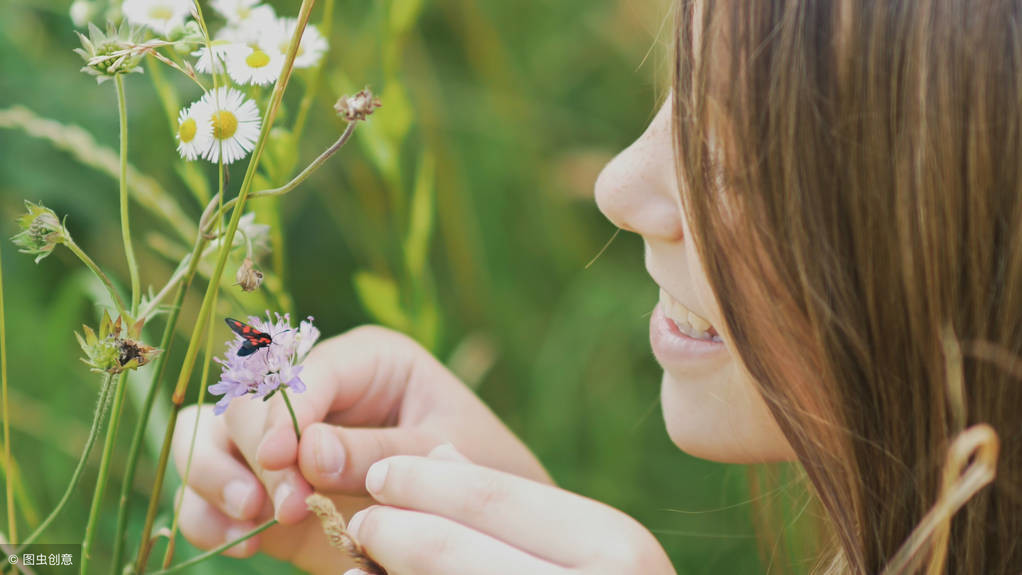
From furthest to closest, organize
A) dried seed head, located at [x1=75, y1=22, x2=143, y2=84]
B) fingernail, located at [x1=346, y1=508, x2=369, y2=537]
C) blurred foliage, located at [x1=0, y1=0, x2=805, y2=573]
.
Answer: blurred foliage, located at [x1=0, y1=0, x2=805, y2=573], fingernail, located at [x1=346, y1=508, x2=369, y2=537], dried seed head, located at [x1=75, y1=22, x2=143, y2=84]

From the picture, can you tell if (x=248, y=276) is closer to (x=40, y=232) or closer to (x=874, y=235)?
(x=40, y=232)

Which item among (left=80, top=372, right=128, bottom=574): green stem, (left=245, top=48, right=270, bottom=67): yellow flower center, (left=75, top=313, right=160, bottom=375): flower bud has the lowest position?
(left=80, top=372, right=128, bottom=574): green stem

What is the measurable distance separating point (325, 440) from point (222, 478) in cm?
14

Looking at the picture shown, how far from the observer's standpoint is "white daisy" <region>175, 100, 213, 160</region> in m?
0.32

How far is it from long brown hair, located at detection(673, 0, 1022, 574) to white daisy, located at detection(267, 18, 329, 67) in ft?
0.60

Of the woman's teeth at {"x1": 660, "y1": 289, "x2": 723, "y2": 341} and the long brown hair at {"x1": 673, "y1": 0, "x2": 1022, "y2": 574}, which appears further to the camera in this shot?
the woman's teeth at {"x1": 660, "y1": 289, "x2": 723, "y2": 341}

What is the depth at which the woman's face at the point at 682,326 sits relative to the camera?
0.51 m

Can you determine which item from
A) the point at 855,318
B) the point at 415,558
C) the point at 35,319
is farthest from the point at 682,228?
the point at 35,319

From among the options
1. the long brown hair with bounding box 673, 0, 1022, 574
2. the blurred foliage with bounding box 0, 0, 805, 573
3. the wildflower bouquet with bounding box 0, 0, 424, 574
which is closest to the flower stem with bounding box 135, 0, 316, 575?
the wildflower bouquet with bounding box 0, 0, 424, 574

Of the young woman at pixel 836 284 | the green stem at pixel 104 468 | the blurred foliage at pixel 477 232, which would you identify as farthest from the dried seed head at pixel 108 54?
the blurred foliage at pixel 477 232

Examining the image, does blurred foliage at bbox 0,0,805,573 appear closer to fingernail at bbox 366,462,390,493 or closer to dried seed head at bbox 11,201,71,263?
fingernail at bbox 366,462,390,493

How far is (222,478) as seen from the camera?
1.84 feet

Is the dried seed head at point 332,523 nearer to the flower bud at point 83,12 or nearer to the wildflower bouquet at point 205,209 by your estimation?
the wildflower bouquet at point 205,209

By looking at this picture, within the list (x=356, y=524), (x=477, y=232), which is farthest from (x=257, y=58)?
(x=477, y=232)
